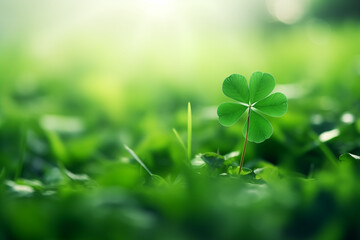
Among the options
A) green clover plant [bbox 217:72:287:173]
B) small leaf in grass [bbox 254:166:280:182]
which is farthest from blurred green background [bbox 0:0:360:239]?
green clover plant [bbox 217:72:287:173]

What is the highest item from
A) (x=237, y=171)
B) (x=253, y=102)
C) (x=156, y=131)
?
(x=156, y=131)

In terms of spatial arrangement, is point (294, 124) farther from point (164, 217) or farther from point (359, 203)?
point (164, 217)

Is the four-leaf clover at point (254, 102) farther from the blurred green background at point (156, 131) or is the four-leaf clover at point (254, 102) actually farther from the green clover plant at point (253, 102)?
the blurred green background at point (156, 131)

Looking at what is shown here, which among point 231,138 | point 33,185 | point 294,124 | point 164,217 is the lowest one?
point 164,217

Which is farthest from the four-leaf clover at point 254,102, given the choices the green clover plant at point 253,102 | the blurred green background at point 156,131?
the blurred green background at point 156,131

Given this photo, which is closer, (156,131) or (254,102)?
(254,102)

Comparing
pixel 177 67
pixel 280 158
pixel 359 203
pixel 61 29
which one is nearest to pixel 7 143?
pixel 280 158

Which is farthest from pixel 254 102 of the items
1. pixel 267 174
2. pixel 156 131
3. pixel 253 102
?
pixel 156 131

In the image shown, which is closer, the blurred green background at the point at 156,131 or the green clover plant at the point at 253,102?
the blurred green background at the point at 156,131

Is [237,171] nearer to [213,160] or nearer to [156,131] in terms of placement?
[213,160]
